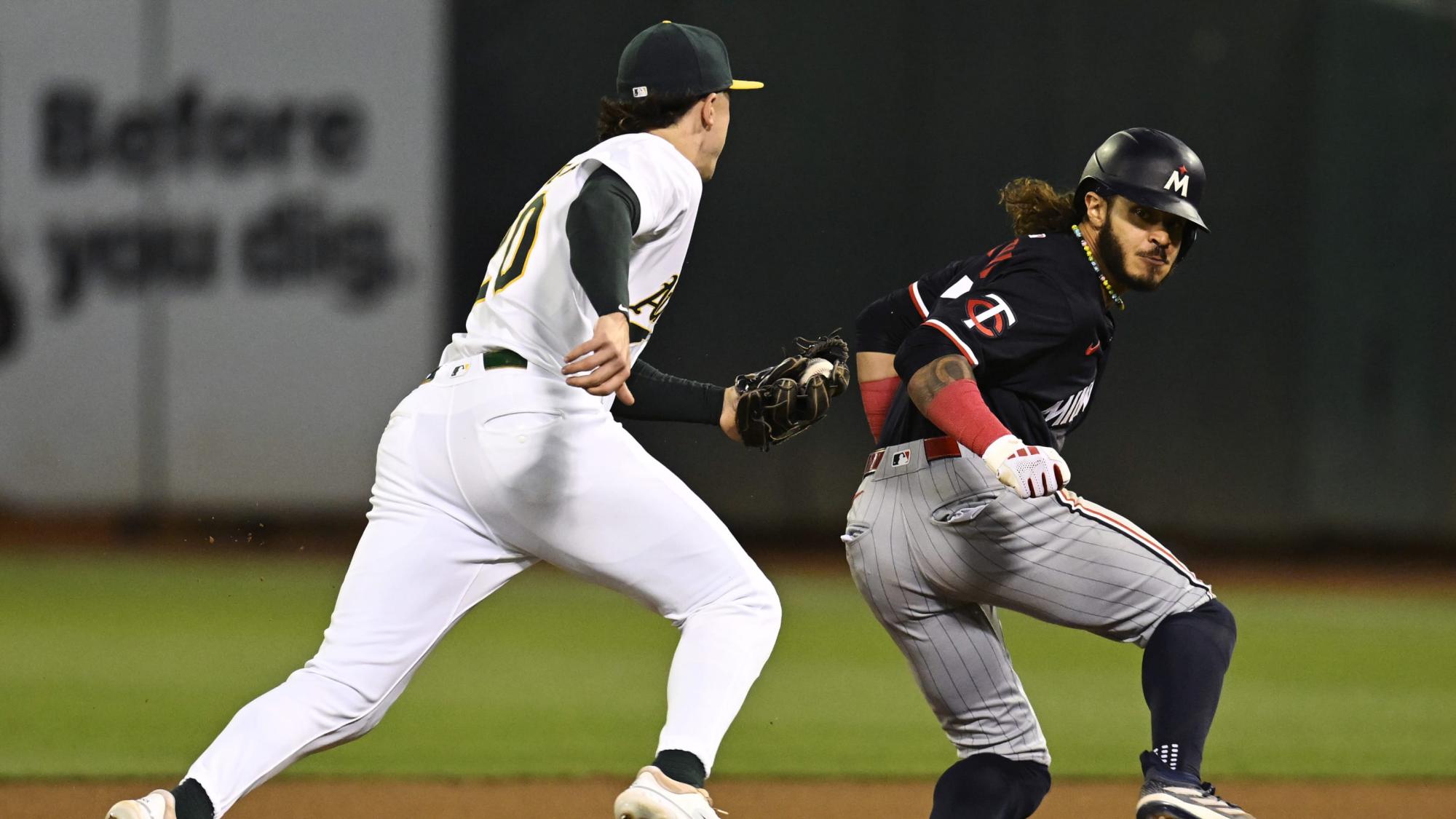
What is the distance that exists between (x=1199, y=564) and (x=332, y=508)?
491 centimetres

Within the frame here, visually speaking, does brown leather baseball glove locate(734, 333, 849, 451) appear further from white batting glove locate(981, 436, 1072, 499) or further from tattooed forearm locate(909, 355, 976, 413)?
white batting glove locate(981, 436, 1072, 499)

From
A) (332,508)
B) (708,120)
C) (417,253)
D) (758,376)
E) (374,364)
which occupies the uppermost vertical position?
(708,120)

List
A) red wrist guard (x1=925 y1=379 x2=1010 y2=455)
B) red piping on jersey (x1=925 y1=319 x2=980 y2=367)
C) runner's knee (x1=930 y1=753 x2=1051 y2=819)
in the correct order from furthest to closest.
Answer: runner's knee (x1=930 y1=753 x2=1051 y2=819) → red piping on jersey (x1=925 y1=319 x2=980 y2=367) → red wrist guard (x1=925 y1=379 x2=1010 y2=455)

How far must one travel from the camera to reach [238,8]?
Answer: 913cm

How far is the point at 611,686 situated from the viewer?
5.25m

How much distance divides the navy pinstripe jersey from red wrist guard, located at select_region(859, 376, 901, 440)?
0.18m

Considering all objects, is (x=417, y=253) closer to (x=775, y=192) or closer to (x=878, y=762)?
(x=775, y=192)

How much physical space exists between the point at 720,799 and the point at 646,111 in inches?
69.0

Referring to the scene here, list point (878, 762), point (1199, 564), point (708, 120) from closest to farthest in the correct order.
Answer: point (708, 120) < point (878, 762) < point (1199, 564)

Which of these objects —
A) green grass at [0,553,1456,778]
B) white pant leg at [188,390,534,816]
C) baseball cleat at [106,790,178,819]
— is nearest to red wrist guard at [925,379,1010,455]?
white pant leg at [188,390,534,816]

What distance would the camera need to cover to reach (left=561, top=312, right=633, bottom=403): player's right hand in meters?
2.24

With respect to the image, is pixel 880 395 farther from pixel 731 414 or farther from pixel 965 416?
pixel 965 416

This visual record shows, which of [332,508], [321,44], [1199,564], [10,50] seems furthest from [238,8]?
[1199,564]

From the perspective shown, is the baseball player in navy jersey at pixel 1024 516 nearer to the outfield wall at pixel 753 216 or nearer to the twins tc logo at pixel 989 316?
the twins tc logo at pixel 989 316
